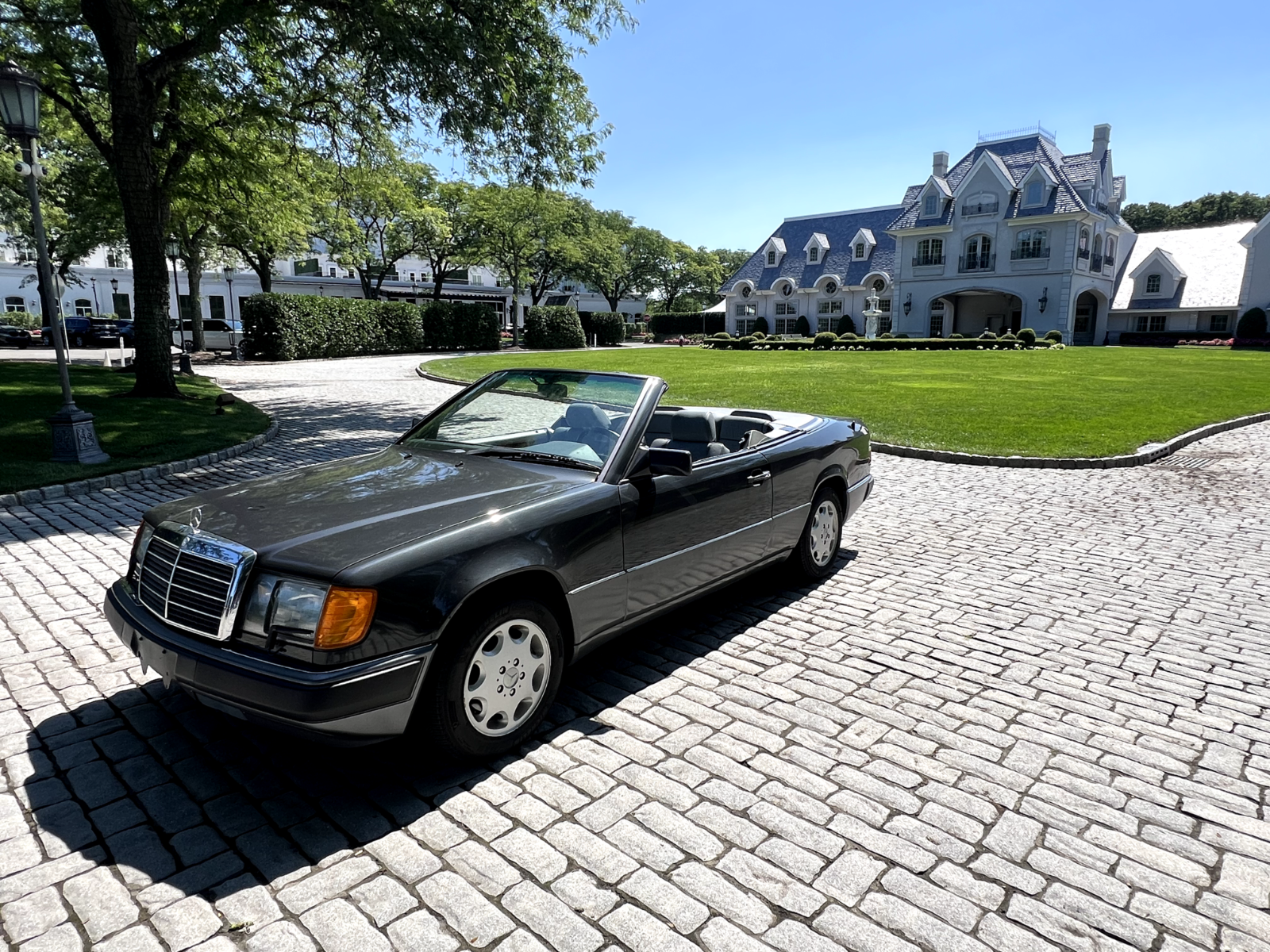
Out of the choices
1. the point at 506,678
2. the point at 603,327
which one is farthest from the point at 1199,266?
the point at 506,678

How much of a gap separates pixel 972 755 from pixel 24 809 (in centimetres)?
400

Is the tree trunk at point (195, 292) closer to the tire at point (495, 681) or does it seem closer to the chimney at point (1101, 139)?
the tire at point (495, 681)

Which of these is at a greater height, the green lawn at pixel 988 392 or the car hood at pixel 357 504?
the car hood at pixel 357 504

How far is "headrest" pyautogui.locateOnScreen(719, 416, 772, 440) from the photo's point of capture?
5637 mm

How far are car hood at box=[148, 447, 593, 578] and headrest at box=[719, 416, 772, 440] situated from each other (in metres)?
2.14

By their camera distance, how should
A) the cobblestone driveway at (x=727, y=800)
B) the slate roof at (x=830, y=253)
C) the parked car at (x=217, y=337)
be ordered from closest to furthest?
1. the cobblestone driveway at (x=727, y=800)
2. the parked car at (x=217, y=337)
3. the slate roof at (x=830, y=253)

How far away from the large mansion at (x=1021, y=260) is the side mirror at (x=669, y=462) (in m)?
54.0

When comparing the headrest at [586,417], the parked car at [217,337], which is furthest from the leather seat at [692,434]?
the parked car at [217,337]

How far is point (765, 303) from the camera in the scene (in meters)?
64.9

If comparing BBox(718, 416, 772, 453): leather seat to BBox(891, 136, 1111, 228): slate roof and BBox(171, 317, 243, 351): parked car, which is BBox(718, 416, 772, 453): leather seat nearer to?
BBox(171, 317, 243, 351): parked car

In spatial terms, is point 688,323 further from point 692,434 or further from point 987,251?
point 692,434

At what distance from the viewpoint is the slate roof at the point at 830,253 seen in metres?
60.3

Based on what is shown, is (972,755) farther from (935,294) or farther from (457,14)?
(935,294)

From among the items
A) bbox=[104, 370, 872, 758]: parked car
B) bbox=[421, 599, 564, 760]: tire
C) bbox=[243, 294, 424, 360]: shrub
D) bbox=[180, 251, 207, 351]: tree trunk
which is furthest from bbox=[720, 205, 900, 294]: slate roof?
bbox=[421, 599, 564, 760]: tire
